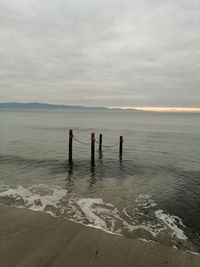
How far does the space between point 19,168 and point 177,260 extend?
1696cm

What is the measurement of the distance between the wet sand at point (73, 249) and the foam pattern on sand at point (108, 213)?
0.93m

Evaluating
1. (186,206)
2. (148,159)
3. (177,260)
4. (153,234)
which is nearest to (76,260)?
(177,260)

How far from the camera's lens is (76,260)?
309 inches

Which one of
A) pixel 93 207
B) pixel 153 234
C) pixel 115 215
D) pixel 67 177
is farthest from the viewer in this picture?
pixel 67 177

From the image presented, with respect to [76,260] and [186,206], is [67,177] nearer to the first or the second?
[186,206]

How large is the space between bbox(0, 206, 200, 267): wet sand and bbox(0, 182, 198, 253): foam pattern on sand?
93 centimetres

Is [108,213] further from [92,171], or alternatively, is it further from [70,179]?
[92,171]

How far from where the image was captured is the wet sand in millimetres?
7781

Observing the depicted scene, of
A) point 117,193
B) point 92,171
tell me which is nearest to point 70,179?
point 92,171

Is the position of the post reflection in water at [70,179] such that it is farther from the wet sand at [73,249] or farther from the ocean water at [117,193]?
the wet sand at [73,249]

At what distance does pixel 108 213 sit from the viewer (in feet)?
40.7

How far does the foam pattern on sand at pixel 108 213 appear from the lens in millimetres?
10414

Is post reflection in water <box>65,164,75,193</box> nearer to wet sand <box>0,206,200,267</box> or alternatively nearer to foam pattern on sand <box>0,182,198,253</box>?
→ foam pattern on sand <box>0,182,198,253</box>

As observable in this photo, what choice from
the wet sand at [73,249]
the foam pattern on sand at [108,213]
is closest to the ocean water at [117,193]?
the foam pattern on sand at [108,213]
